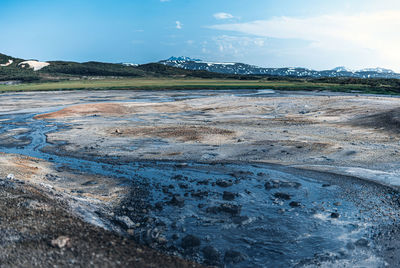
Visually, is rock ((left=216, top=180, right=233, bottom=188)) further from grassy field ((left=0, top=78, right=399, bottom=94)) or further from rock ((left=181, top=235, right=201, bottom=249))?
grassy field ((left=0, top=78, right=399, bottom=94))

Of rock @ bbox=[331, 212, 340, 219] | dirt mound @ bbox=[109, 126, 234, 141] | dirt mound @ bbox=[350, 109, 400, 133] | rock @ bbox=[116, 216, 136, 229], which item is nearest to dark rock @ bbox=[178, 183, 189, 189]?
rock @ bbox=[116, 216, 136, 229]

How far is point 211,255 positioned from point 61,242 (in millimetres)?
3737

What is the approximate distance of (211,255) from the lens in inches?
348

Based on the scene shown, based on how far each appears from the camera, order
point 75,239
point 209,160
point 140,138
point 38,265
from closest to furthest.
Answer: point 38,265 < point 75,239 < point 209,160 < point 140,138

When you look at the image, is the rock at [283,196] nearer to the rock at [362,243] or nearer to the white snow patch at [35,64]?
the rock at [362,243]

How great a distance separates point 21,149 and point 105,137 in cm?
531

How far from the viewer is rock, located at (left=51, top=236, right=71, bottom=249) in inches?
313

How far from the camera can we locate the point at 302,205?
1194 centimetres

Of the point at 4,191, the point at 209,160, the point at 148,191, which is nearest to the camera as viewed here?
the point at 4,191

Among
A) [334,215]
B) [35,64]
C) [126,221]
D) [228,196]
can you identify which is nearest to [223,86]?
[228,196]

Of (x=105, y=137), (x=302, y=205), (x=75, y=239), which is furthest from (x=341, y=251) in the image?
(x=105, y=137)

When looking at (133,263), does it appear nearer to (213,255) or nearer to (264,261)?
(213,255)

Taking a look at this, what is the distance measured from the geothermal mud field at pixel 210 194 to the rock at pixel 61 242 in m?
0.09

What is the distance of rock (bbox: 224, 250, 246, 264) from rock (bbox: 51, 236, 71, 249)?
3.93m
